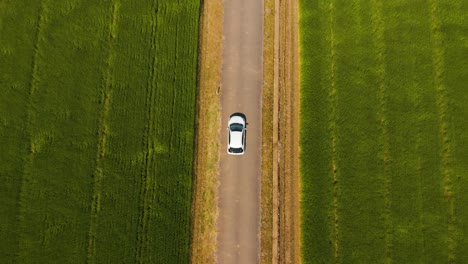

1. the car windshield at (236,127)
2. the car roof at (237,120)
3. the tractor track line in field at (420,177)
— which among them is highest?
the car roof at (237,120)

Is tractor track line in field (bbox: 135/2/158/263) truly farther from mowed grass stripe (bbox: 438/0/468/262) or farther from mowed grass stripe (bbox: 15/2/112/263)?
mowed grass stripe (bbox: 438/0/468/262)

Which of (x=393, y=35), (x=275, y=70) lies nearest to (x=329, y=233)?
(x=275, y=70)

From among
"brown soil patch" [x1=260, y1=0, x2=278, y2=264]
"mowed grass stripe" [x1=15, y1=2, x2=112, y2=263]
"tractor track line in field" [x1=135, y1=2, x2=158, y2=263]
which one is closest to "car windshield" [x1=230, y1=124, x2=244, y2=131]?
"brown soil patch" [x1=260, y1=0, x2=278, y2=264]

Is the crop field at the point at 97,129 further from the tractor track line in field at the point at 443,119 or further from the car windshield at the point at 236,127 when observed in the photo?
the tractor track line in field at the point at 443,119

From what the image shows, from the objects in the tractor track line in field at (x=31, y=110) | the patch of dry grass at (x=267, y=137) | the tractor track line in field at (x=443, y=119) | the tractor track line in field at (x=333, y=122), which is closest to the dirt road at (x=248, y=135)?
the patch of dry grass at (x=267, y=137)

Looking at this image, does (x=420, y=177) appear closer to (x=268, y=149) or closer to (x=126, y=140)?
(x=268, y=149)
